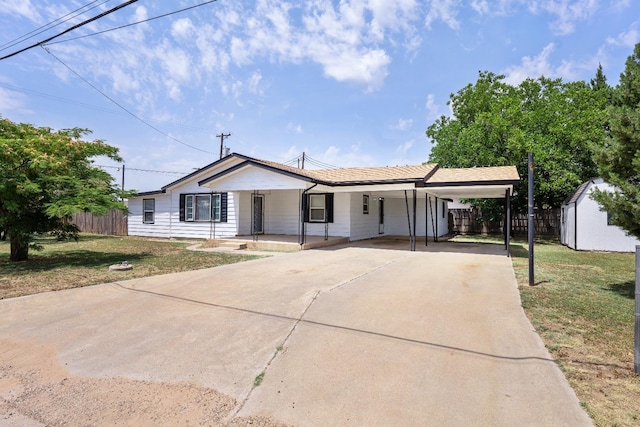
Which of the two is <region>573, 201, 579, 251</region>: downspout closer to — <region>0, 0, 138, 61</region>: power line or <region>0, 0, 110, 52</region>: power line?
<region>0, 0, 138, 61</region>: power line

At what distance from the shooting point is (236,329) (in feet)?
14.5

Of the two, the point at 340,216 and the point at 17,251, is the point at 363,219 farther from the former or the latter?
the point at 17,251

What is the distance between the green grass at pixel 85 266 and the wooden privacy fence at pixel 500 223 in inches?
701

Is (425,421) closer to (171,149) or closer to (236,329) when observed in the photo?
(236,329)

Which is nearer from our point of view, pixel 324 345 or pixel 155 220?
pixel 324 345

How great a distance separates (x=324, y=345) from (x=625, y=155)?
20.5 feet

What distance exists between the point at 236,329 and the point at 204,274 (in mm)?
4027

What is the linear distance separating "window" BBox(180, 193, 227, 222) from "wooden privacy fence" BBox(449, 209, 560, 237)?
15.7 metres

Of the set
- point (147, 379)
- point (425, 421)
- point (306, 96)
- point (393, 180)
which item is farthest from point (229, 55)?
point (425, 421)

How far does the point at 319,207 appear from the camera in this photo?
16.0 meters

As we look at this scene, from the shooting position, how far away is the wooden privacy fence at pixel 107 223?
20172 millimetres

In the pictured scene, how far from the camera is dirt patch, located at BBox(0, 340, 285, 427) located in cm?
250


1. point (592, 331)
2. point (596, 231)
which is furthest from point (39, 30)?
point (596, 231)

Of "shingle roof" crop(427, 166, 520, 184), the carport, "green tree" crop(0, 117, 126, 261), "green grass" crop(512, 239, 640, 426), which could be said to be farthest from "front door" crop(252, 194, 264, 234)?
"green grass" crop(512, 239, 640, 426)
